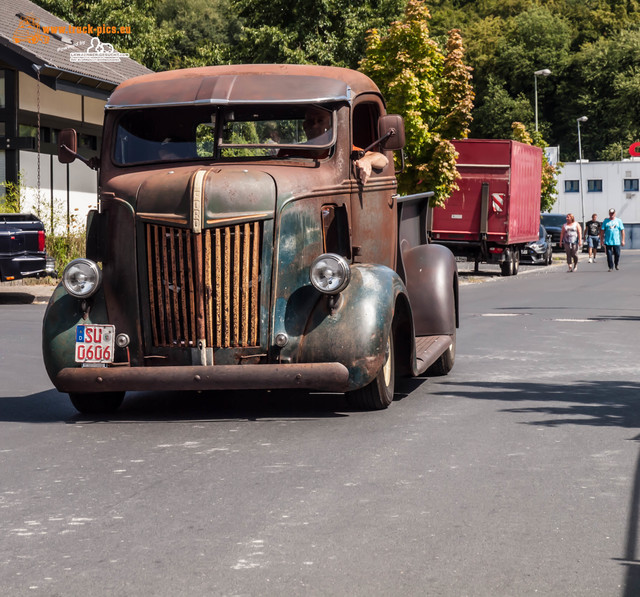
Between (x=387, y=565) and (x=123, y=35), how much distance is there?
4690 centimetres

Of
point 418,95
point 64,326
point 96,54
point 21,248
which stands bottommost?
point 64,326

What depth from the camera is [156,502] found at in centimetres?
601

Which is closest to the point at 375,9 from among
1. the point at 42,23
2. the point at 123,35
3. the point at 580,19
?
the point at 123,35

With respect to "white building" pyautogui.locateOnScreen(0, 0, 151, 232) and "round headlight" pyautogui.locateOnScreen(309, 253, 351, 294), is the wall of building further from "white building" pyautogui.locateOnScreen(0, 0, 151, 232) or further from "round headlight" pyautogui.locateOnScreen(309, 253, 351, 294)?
"round headlight" pyautogui.locateOnScreen(309, 253, 351, 294)

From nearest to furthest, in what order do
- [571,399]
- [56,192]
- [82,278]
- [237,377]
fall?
[237,377], [82,278], [571,399], [56,192]

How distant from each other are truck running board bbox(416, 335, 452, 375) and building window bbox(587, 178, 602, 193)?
3151 inches

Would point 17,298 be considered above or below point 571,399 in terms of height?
above

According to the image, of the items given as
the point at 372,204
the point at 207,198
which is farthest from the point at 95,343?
the point at 372,204

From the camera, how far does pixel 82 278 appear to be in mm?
8789

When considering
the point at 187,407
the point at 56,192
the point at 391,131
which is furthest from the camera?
the point at 56,192

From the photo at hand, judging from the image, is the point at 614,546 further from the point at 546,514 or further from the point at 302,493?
the point at 302,493

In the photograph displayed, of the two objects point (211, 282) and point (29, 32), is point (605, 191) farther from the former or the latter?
point (211, 282)

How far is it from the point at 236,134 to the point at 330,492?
4.16 m

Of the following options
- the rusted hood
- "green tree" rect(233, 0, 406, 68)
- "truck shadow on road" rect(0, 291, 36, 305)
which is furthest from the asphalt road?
"green tree" rect(233, 0, 406, 68)
